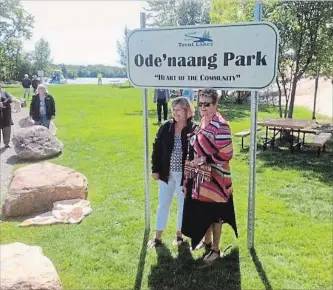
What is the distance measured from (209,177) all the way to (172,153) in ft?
2.10

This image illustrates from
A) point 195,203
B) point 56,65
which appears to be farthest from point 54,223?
point 56,65

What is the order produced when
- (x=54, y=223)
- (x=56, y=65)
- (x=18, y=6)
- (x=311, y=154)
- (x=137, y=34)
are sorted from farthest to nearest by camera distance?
(x=56, y=65)
(x=18, y=6)
(x=311, y=154)
(x=54, y=223)
(x=137, y=34)

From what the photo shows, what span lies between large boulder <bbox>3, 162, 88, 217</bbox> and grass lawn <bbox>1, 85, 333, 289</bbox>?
333mm

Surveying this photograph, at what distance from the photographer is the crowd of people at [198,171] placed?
392cm

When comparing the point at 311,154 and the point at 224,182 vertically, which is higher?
the point at 224,182

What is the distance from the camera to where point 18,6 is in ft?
130

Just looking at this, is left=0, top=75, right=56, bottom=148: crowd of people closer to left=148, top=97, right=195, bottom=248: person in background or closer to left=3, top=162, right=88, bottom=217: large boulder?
left=3, top=162, right=88, bottom=217: large boulder

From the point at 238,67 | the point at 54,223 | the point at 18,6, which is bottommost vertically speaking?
A: the point at 54,223

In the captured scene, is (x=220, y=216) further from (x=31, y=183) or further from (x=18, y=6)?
(x=18, y=6)

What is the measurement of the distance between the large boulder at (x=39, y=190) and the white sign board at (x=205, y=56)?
2.35 metres

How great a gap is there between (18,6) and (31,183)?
127 ft

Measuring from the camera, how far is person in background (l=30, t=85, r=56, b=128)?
9711 mm

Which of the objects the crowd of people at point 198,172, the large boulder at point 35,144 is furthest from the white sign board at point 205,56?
the large boulder at point 35,144

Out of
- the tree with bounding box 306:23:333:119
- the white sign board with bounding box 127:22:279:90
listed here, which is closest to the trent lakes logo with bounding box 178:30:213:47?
the white sign board with bounding box 127:22:279:90
